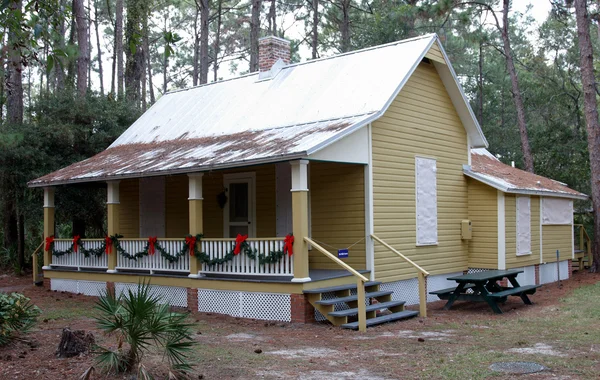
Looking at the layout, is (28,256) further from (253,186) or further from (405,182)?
Result: (405,182)

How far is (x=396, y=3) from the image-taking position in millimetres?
29891

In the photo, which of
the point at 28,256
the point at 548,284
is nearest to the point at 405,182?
the point at 548,284

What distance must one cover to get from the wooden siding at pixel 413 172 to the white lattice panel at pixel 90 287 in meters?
6.68

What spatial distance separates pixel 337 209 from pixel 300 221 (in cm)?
234

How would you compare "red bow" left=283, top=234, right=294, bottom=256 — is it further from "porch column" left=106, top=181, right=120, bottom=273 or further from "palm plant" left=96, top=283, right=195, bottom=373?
"porch column" left=106, top=181, right=120, bottom=273

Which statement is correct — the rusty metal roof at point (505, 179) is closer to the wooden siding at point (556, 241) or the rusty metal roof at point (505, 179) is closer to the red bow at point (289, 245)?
the wooden siding at point (556, 241)

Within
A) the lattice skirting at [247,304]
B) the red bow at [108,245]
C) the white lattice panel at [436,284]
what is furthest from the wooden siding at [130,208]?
the white lattice panel at [436,284]

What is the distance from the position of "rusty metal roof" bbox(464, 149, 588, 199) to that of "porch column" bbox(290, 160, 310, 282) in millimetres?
6343

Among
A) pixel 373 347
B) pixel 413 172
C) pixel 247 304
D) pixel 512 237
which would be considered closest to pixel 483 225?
pixel 512 237

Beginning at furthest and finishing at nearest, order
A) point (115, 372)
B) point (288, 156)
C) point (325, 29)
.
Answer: point (325, 29)
point (288, 156)
point (115, 372)

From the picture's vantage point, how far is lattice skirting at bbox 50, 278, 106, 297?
15.2 meters

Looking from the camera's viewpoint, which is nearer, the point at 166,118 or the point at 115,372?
the point at 115,372

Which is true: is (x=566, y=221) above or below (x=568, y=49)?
below

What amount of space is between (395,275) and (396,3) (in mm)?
19734
